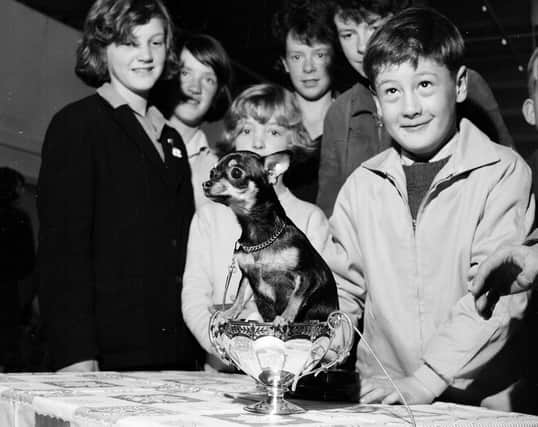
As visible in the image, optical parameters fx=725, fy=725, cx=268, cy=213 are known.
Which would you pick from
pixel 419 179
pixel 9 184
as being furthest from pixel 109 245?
pixel 419 179

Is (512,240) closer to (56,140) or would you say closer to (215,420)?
(215,420)

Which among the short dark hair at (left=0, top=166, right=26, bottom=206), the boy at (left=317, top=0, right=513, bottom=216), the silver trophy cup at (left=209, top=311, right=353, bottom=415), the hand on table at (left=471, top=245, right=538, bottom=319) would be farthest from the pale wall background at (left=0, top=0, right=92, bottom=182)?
the hand on table at (left=471, top=245, right=538, bottom=319)

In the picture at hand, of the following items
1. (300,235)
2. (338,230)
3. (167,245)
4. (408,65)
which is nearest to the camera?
(300,235)

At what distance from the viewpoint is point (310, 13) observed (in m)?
1.90

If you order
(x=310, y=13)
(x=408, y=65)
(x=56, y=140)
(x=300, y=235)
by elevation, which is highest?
(x=310, y=13)

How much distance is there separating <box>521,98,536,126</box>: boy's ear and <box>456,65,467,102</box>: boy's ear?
0.13 metres

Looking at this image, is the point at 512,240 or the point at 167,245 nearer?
the point at 512,240

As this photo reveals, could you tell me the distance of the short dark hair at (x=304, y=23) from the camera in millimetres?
1878

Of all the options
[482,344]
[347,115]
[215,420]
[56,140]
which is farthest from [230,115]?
[215,420]

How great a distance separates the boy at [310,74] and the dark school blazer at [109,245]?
0.35m

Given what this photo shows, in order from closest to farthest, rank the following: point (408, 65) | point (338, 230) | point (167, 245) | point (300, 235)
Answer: point (300, 235), point (408, 65), point (338, 230), point (167, 245)

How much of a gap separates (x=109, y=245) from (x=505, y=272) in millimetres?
1008

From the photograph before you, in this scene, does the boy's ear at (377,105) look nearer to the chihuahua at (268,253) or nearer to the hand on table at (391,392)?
the chihuahua at (268,253)

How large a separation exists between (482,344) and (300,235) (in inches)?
16.6
